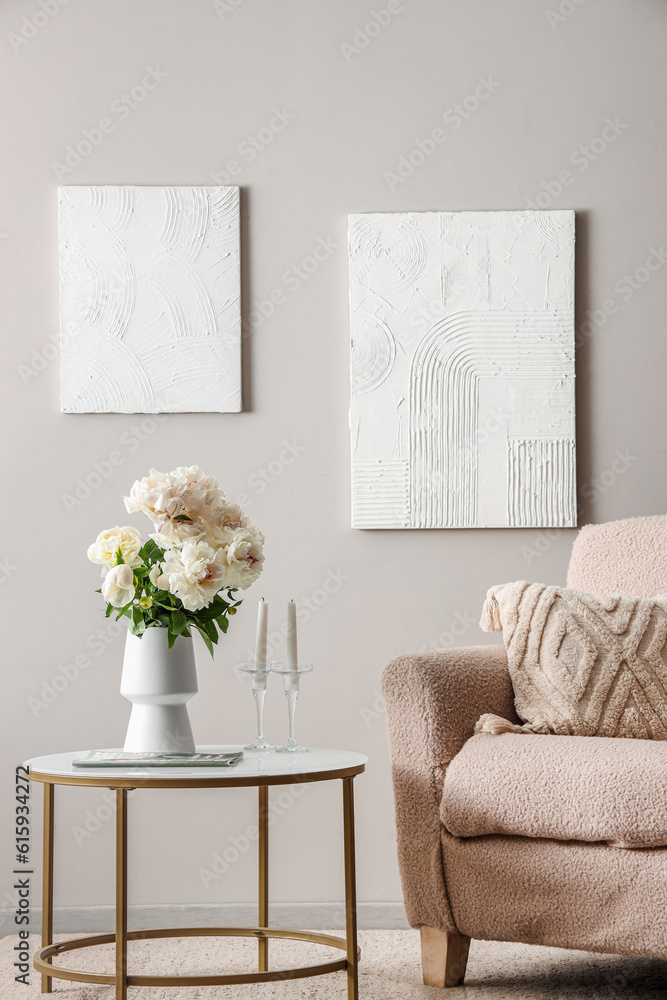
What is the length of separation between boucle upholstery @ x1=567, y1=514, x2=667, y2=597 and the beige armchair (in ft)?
1.29

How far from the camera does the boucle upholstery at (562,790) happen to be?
1475 millimetres

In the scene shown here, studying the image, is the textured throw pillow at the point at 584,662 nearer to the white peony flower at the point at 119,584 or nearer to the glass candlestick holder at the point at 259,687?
the glass candlestick holder at the point at 259,687

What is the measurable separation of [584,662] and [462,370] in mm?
816

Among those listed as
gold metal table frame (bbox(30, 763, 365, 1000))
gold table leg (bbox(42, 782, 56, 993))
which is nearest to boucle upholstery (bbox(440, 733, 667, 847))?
gold metal table frame (bbox(30, 763, 365, 1000))

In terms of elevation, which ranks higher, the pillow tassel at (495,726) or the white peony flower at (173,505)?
the white peony flower at (173,505)

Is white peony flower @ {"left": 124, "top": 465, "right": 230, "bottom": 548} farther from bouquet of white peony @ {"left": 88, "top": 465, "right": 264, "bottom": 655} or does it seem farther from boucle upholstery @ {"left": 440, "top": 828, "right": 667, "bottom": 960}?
boucle upholstery @ {"left": 440, "top": 828, "right": 667, "bottom": 960}

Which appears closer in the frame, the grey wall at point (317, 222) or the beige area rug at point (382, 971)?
the beige area rug at point (382, 971)

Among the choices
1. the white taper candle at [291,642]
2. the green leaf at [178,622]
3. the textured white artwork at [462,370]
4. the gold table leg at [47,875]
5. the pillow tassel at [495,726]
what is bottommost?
the gold table leg at [47,875]

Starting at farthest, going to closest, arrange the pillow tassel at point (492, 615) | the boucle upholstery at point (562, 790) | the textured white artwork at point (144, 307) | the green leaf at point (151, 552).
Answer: the textured white artwork at point (144, 307)
the pillow tassel at point (492, 615)
the green leaf at point (151, 552)
the boucle upholstery at point (562, 790)

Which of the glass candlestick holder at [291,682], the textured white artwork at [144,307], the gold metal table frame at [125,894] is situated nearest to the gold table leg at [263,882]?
the gold metal table frame at [125,894]

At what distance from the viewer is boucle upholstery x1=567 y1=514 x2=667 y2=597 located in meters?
2.02

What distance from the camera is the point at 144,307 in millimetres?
2303

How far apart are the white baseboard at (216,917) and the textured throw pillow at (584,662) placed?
2.36ft

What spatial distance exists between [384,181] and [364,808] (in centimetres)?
151
